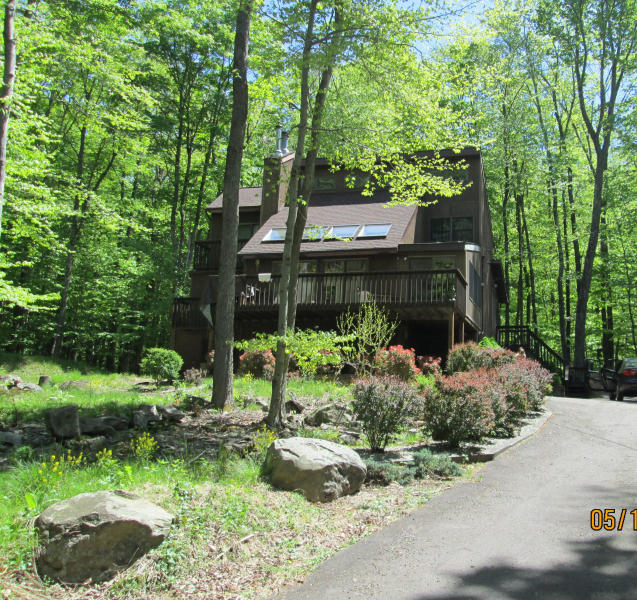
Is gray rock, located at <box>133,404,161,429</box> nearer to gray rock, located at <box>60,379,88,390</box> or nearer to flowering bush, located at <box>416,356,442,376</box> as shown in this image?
gray rock, located at <box>60,379,88,390</box>

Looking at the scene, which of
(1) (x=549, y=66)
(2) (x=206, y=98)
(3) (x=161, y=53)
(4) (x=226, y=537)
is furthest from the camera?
(1) (x=549, y=66)

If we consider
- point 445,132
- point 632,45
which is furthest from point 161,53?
point 632,45

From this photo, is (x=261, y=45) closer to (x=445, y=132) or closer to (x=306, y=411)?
(x=445, y=132)

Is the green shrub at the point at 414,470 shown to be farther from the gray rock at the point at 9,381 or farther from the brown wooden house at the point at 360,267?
the brown wooden house at the point at 360,267

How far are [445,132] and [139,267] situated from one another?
19343 millimetres

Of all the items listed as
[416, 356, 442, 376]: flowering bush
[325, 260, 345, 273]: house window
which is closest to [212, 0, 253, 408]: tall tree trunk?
[416, 356, 442, 376]: flowering bush

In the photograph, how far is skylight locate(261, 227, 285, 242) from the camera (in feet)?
72.4

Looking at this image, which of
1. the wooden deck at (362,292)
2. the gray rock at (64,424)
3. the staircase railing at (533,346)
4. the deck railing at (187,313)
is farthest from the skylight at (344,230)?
the gray rock at (64,424)

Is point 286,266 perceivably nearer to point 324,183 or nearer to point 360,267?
point 360,267

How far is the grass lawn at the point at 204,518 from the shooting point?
13.2 feet

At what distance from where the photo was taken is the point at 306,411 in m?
11.4

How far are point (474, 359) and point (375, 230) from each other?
8.50 metres

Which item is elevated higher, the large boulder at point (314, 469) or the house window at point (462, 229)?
the house window at point (462, 229)

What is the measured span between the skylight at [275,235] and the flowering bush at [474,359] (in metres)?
9.83
